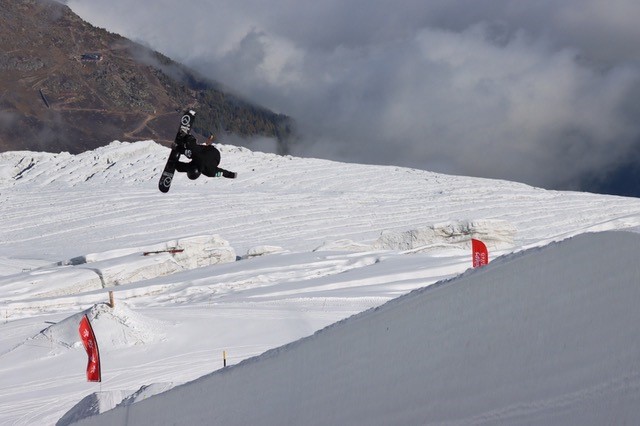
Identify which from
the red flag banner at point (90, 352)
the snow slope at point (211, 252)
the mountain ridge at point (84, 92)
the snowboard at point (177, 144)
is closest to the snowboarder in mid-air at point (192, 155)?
the snowboard at point (177, 144)

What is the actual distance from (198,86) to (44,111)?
17210 mm

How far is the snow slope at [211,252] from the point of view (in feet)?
51.6

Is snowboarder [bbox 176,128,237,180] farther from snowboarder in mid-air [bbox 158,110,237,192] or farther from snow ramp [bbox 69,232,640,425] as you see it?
snow ramp [bbox 69,232,640,425]

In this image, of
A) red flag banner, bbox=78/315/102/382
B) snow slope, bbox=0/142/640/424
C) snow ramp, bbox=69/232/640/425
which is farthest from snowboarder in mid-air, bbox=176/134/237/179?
red flag banner, bbox=78/315/102/382

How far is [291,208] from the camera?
3994 cm

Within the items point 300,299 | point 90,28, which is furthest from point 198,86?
point 300,299

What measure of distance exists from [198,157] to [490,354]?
5.11 m

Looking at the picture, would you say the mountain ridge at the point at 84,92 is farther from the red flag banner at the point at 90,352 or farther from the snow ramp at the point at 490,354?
the snow ramp at the point at 490,354

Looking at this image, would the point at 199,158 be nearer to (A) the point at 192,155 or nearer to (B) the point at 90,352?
(A) the point at 192,155

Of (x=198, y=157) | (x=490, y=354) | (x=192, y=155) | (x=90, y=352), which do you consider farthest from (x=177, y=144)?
(x=90, y=352)

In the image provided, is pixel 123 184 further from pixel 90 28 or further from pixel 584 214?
pixel 90 28

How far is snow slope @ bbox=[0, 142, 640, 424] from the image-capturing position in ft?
51.6

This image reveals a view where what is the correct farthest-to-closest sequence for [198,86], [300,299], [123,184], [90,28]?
1. [198,86]
2. [90,28]
3. [123,184]
4. [300,299]

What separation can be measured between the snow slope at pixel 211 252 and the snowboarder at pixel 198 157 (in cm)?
231
